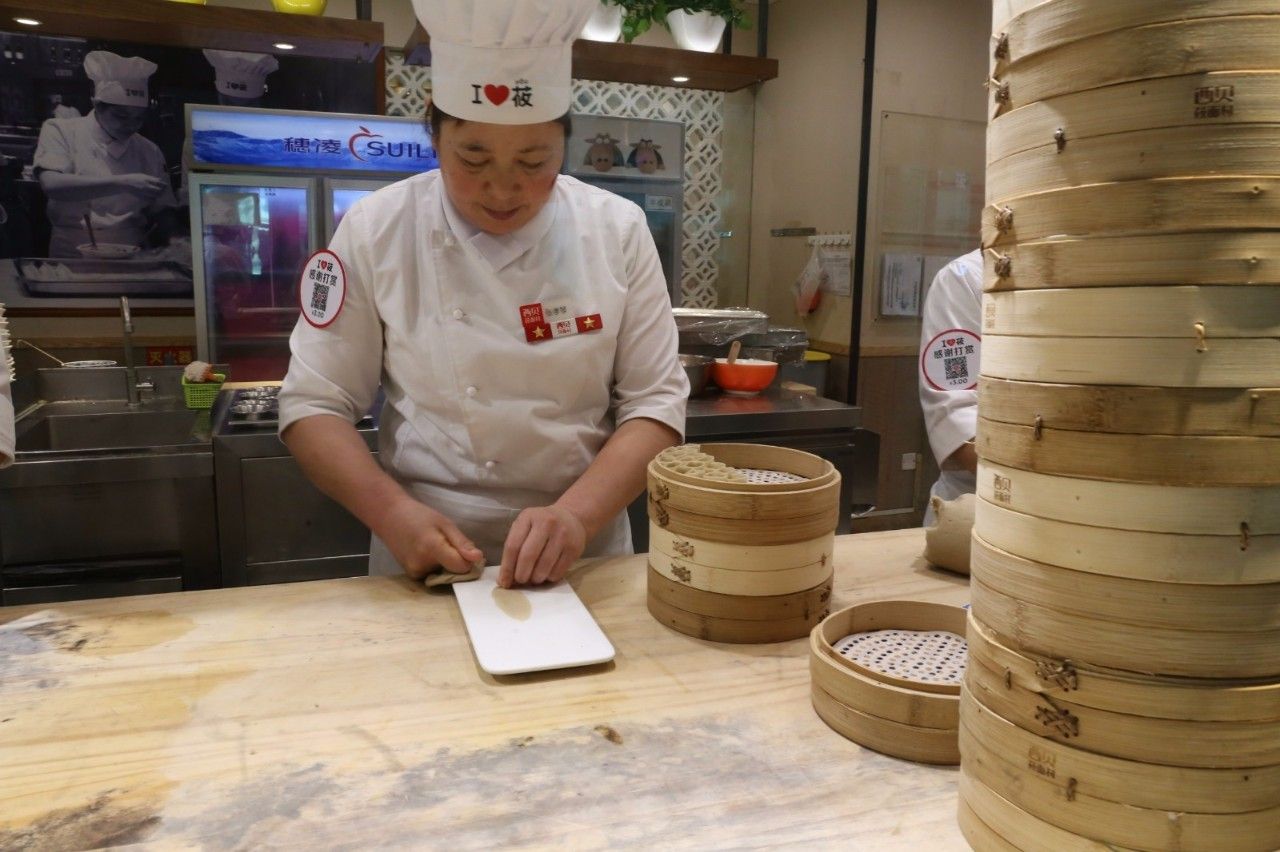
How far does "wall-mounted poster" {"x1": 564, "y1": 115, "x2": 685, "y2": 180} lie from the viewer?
4.93 meters

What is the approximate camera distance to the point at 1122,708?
63 centimetres

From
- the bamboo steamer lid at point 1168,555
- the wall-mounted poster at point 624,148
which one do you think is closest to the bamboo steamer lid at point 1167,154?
the bamboo steamer lid at point 1168,555

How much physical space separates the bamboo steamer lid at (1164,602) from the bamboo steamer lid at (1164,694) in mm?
40

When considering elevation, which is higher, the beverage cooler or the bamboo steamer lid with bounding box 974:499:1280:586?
the beverage cooler

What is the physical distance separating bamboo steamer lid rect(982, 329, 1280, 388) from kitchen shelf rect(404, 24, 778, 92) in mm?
3830

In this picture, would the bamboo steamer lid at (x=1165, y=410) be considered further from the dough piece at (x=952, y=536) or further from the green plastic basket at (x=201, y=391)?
the green plastic basket at (x=201, y=391)

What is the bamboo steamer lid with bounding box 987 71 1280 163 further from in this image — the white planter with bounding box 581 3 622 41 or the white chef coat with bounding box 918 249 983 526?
the white planter with bounding box 581 3 622 41

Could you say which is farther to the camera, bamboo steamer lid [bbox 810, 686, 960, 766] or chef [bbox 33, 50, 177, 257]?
chef [bbox 33, 50, 177, 257]

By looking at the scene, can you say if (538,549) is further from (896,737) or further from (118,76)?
(118,76)

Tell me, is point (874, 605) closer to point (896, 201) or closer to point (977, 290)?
point (977, 290)

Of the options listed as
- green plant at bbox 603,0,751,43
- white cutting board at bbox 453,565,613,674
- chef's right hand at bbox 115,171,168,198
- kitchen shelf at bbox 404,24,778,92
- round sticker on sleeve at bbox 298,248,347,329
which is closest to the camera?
white cutting board at bbox 453,565,613,674

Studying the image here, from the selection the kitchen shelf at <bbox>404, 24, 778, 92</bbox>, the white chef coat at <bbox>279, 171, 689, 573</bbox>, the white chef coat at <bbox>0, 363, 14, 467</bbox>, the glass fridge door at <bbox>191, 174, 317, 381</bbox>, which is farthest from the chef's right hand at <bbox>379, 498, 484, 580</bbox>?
the glass fridge door at <bbox>191, 174, 317, 381</bbox>

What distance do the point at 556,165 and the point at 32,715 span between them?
1.17m

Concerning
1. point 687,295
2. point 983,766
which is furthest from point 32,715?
point 687,295
